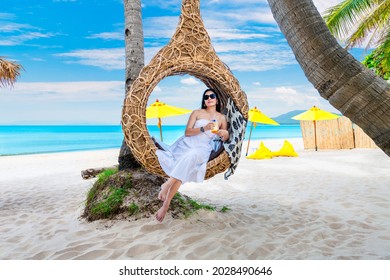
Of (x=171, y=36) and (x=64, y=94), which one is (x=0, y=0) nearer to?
(x=64, y=94)

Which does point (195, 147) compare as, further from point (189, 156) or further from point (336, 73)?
point (336, 73)

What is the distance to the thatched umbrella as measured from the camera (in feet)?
16.1

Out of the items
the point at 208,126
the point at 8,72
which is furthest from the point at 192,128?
the point at 8,72

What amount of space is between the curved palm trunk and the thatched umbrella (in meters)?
4.32

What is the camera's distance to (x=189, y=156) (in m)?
2.61

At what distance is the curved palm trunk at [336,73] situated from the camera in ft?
5.46

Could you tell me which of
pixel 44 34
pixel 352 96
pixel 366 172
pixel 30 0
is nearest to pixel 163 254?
pixel 352 96

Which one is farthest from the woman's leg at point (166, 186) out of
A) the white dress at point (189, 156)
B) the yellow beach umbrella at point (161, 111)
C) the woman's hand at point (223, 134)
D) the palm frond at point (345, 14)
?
the palm frond at point (345, 14)

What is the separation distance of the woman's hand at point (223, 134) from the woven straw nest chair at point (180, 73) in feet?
0.43

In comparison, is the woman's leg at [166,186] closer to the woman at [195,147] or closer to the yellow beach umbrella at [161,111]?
the woman at [195,147]

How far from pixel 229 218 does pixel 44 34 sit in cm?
3293

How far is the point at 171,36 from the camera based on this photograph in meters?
2.81

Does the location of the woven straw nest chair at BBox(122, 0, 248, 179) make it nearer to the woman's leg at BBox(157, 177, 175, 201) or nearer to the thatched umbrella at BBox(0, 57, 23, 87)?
the woman's leg at BBox(157, 177, 175, 201)

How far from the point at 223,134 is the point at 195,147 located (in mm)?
238
